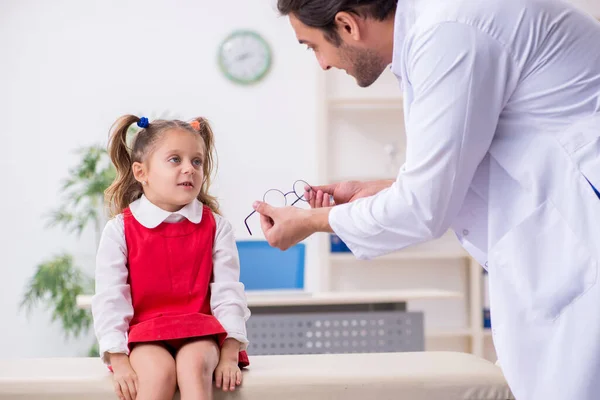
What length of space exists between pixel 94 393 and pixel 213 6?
364 centimetres

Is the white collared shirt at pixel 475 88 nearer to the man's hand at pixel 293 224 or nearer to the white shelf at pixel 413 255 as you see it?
the man's hand at pixel 293 224

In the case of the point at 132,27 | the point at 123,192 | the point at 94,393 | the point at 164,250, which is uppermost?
the point at 132,27

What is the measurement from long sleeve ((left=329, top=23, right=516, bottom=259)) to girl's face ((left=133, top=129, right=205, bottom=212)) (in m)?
0.53

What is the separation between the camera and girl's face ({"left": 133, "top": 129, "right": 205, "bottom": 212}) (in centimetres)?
172

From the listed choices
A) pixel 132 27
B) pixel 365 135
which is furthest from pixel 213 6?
pixel 365 135

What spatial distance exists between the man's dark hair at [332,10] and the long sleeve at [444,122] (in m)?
0.13

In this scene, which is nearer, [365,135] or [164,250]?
[164,250]

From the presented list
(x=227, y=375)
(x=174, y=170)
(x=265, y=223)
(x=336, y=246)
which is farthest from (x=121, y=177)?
(x=336, y=246)

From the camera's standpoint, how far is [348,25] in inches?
56.1

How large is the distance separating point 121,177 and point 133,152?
66 millimetres

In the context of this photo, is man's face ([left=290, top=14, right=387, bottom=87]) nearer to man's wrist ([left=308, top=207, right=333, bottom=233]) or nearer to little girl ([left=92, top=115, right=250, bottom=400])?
man's wrist ([left=308, top=207, right=333, bottom=233])

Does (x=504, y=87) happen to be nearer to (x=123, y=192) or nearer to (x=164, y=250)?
(x=164, y=250)

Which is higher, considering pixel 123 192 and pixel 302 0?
pixel 302 0

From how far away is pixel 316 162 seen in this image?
4852mm
